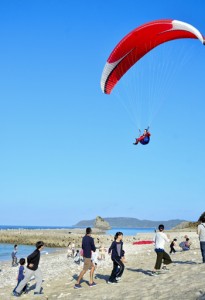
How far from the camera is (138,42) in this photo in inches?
794

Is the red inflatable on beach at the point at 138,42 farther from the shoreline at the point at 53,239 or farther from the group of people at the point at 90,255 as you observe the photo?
the shoreline at the point at 53,239

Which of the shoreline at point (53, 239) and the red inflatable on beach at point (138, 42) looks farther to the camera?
the shoreline at point (53, 239)

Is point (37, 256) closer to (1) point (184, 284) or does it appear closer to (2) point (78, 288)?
(2) point (78, 288)

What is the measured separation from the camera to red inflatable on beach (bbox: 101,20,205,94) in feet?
61.4

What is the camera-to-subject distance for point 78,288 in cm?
1311

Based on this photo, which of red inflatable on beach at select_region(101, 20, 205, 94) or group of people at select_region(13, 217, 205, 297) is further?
red inflatable on beach at select_region(101, 20, 205, 94)

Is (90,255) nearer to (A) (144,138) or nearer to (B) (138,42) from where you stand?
(A) (144,138)

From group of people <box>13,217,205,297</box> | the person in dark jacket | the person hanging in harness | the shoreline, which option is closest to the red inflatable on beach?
the person hanging in harness

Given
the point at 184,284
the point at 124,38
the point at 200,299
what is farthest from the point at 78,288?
the point at 124,38

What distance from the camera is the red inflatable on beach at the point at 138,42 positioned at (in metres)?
18.7

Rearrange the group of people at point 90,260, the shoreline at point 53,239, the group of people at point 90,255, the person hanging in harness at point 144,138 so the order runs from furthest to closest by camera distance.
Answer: the shoreline at point 53,239 < the person hanging in harness at point 144,138 < the group of people at point 90,255 < the group of people at point 90,260

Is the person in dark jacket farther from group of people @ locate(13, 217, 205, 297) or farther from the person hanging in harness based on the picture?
the person hanging in harness

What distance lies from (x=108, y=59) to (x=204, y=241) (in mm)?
11453

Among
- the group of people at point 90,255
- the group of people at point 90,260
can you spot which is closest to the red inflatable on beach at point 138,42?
the group of people at point 90,260
